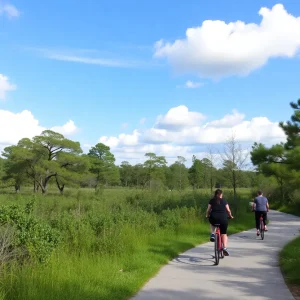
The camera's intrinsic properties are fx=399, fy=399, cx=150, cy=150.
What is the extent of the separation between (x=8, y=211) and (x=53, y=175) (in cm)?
4947

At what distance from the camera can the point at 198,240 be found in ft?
44.1

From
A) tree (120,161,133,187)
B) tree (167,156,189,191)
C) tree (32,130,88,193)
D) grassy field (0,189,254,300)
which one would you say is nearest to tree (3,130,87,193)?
tree (32,130,88,193)

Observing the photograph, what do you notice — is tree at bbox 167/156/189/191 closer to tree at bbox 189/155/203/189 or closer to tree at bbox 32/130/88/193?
tree at bbox 189/155/203/189

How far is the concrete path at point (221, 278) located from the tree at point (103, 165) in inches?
2717

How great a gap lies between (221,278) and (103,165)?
76082mm

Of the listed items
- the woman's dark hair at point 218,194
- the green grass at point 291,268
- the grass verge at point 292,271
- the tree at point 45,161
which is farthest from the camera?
the tree at point 45,161

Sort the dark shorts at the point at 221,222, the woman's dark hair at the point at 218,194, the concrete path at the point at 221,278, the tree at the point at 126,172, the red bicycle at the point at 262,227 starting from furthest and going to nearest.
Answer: the tree at the point at 126,172 → the red bicycle at the point at 262,227 → the woman's dark hair at the point at 218,194 → the dark shorts at the point at 221,222 → the concrete path at the point at 221,278

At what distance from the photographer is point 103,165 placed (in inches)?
3278

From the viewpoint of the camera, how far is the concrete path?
22.2ft

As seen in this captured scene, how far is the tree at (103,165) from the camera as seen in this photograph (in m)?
81.6

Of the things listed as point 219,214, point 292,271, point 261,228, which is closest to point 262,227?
point 261,228

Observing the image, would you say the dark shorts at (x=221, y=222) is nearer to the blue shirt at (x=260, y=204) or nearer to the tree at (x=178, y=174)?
the blue shirt at (x=260, y=204)

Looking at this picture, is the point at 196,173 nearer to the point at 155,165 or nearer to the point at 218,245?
the point at 155,165

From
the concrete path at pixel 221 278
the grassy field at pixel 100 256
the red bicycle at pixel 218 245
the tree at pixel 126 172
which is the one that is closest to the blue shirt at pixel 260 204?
the grassy field at pixel 100 256
